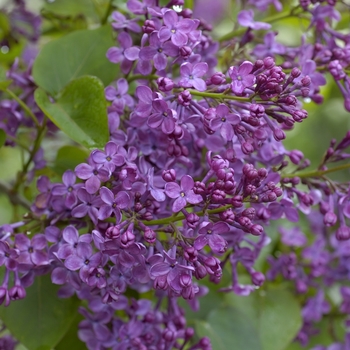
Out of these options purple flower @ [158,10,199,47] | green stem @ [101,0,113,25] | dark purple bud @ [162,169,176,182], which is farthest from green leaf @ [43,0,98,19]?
dark purple bud @ [162,169,176,182]

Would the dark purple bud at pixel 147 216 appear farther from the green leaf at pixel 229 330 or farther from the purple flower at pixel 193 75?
the green leaf at pixel 229 330

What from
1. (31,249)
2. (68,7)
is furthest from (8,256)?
(68,7)

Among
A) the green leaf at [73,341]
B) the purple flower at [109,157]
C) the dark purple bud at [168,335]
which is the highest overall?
the purple flower at [109,157]

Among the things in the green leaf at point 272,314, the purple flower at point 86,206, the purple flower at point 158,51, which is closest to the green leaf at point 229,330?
the green leaf at point 272,314

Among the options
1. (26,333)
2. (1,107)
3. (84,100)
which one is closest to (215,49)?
(84,100)

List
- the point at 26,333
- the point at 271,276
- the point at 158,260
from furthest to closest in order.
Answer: the point at 271,276 < the point at 26,333 < the point at 158,260

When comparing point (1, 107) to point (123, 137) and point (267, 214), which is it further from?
point (267, 214)
